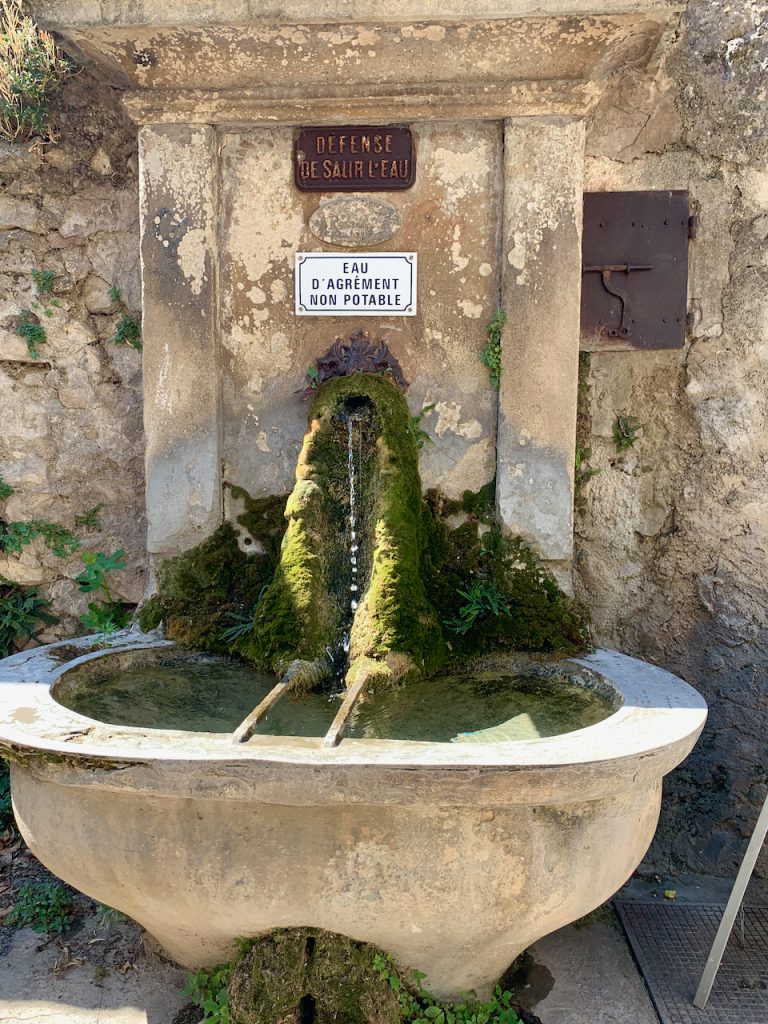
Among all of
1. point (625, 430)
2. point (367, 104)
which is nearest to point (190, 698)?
point (625, 430)

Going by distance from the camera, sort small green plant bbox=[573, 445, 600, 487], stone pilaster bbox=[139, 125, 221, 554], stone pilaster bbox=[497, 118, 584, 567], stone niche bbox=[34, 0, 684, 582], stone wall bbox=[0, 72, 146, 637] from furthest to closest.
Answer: stone wall bbox=[0, 72, 146, 637] < small green plant bbox=[573, 445, 600, 487] < stone pilaster bbox=[139, 125, 221, 554] < stone pilaster bbox=[497, 118, 584, 567] < stone niche bbox=[34, 0, 684, 582]

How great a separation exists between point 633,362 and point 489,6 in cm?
140

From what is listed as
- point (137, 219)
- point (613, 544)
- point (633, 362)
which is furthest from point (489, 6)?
point (613, 544)

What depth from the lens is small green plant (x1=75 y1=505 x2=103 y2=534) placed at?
396 centimetres

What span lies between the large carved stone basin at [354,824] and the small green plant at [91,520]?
1.46 meters

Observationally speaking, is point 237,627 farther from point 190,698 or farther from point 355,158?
point 355,158

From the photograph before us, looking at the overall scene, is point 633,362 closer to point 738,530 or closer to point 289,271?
point 738,530

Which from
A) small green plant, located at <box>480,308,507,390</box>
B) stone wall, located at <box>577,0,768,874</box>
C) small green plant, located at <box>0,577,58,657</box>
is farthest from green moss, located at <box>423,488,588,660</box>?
small green plant, located at <box>0,577,58,657</box>

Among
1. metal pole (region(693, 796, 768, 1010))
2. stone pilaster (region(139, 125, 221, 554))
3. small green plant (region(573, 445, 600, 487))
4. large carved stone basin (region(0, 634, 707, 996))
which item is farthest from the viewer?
small green plant (region(573, 445, 600, 487))

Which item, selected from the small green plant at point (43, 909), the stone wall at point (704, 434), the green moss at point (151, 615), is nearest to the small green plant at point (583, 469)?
the stone wall at point (704, 434)

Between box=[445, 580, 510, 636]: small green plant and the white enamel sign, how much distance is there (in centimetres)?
108

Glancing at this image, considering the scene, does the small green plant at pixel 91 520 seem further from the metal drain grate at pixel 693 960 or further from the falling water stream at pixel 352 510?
the metal drain grate at pixel 693 960

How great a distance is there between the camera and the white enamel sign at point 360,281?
3438mm

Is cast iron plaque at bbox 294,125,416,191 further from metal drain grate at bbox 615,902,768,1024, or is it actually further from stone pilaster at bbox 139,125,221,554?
metal drain grate at bbox 615,902,768,1024
